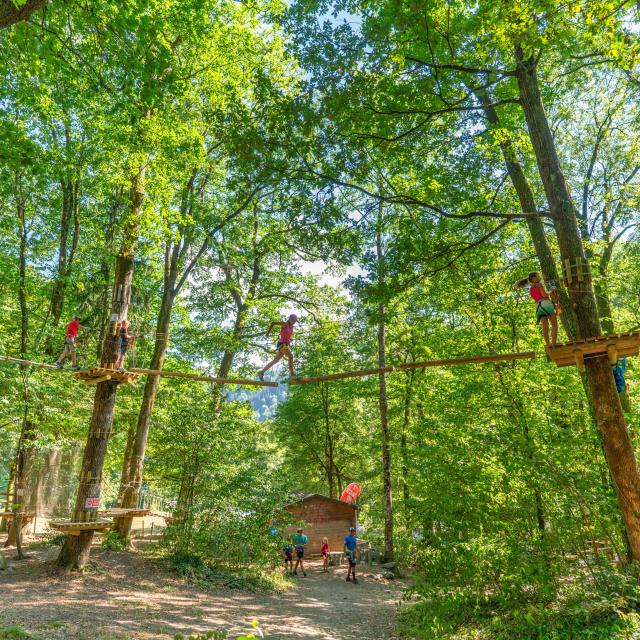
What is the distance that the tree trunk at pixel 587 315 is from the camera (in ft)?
19.2

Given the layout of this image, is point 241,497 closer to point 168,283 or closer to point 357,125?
point 168,283

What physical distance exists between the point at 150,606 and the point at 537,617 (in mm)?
6521

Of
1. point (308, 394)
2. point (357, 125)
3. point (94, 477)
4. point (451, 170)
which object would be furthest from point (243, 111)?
point (308, 394)

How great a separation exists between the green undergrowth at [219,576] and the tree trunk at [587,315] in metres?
8.86

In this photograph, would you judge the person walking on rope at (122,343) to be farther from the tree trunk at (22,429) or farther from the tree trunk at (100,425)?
the tree trunk at (22,429)

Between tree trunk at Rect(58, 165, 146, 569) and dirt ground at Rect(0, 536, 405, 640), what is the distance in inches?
21.4

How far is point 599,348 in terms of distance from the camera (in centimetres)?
576

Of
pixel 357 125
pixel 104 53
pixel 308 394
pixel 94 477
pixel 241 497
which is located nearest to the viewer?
pixel 104 53

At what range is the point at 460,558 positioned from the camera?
777cm

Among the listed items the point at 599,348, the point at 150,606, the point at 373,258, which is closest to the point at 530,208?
the point at 373,258

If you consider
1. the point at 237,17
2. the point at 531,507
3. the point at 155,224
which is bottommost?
the point at 531,507

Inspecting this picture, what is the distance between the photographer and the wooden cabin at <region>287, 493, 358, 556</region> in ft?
65.1

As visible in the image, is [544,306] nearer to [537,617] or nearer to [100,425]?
[537,617]

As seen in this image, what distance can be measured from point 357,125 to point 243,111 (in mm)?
1906
